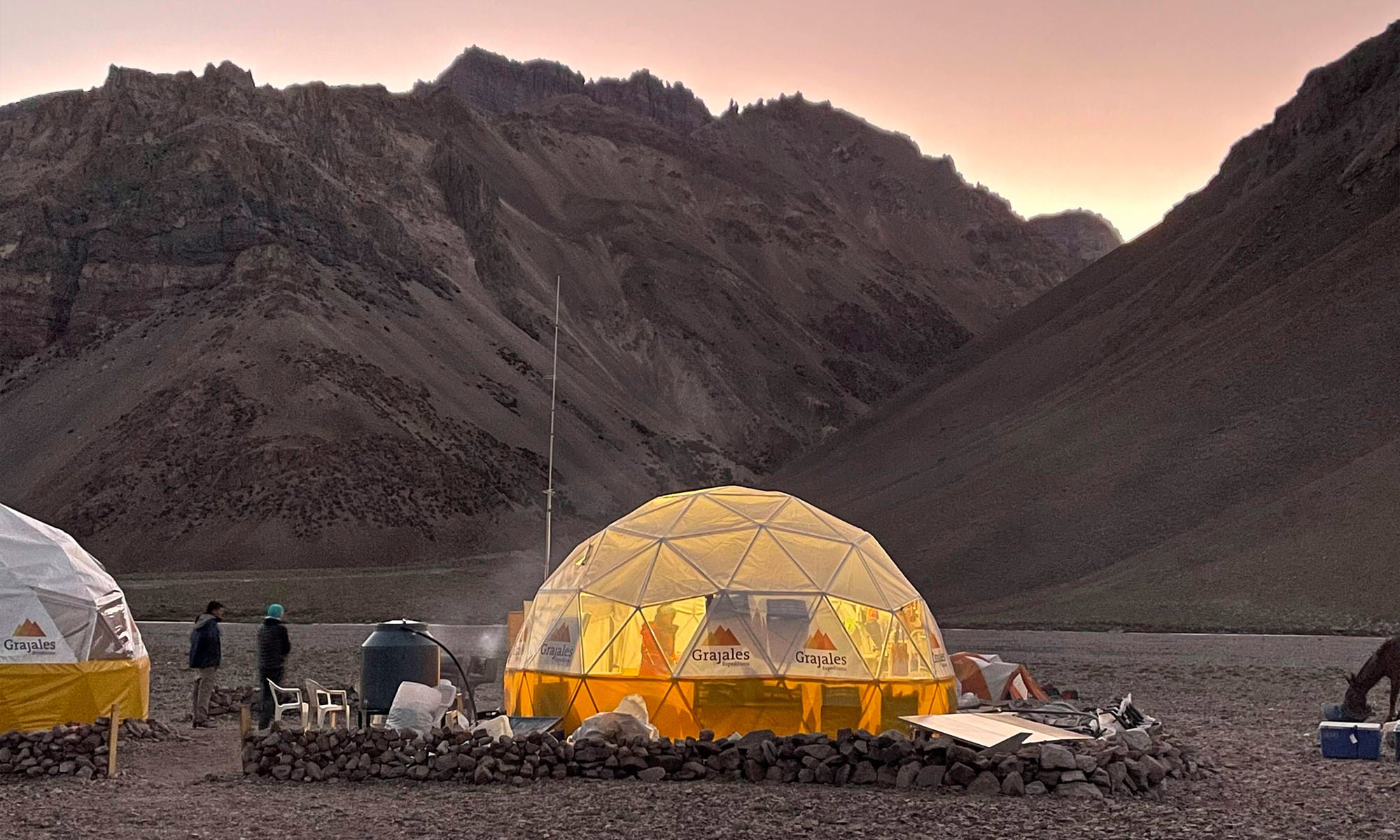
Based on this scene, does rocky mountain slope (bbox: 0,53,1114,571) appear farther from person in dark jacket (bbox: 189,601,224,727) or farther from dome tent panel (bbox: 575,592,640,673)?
dome tent panel (bbox: 575,592,640,673)

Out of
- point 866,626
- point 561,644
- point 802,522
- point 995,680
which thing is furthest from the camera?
point 995,680

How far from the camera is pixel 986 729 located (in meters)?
13.8

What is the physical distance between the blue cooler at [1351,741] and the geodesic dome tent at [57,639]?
1394cm

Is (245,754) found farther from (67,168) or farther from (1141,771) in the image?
(67,168)

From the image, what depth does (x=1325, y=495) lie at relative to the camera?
50062 mm

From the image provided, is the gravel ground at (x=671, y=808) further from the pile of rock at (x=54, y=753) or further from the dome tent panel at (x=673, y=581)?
the dome tent panel at (x=673, y=581)

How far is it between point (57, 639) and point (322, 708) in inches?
136

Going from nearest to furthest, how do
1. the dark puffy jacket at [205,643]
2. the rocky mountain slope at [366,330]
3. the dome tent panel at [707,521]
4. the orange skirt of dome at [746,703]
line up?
the orange skirt of dome at [746,703], the dome tent panel at [707,521], the dark puffy jacket at [205,643], the rocky mountain slope at [366,330]

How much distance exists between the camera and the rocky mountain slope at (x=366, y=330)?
7444cm

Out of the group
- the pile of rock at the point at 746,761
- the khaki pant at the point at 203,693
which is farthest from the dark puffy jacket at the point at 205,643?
the pile of rock at the point at 746,761

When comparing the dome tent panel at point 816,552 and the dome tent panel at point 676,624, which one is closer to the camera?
the dome tent panel at point 676,624

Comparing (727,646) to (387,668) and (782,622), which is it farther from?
(387,668)

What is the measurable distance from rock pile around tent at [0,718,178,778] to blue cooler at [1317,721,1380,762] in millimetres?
13032

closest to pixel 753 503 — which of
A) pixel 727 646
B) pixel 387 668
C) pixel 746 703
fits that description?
pixel 727 646
